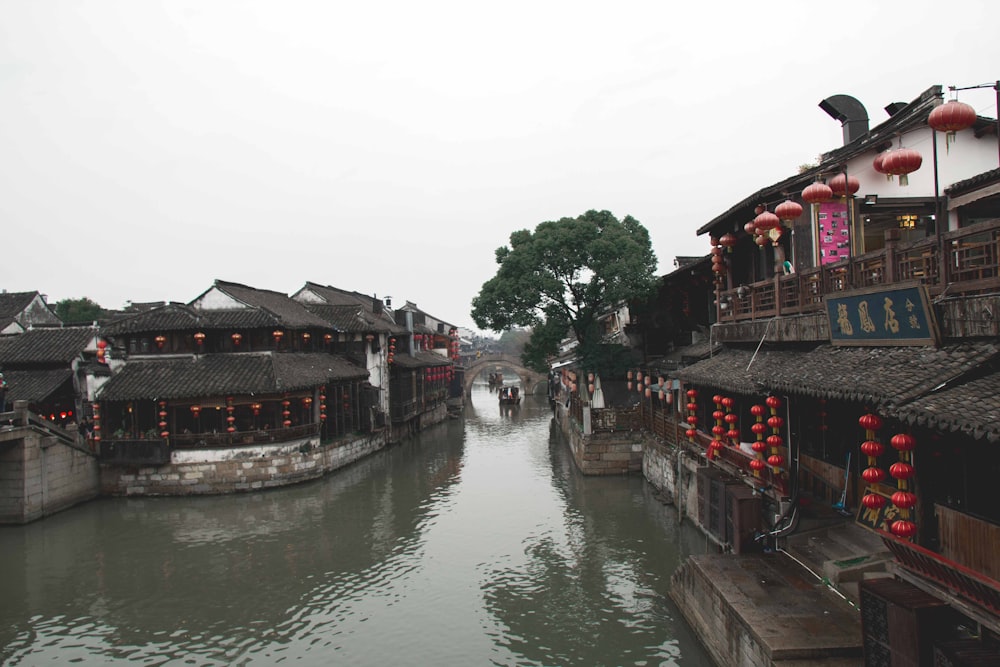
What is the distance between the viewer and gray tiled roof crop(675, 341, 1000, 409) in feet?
21.2

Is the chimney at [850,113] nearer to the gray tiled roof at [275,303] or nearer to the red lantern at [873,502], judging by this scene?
the red lantern at [873,502]

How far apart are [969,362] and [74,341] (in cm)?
3069

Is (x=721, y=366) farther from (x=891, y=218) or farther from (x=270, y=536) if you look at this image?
Answer: (x=270, y=536)

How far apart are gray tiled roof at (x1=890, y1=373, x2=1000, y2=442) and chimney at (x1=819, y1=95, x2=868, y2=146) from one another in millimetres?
12620

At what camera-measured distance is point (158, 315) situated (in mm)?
24578

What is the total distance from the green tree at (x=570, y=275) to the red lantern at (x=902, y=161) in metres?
18.5

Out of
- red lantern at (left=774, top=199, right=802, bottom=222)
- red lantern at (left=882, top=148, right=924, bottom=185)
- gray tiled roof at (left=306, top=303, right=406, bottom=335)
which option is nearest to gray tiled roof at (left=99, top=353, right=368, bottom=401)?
gray tiled roof at (left=306, top=303, right=406, bottom=335)

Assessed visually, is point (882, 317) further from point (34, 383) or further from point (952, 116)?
point (34, 383)

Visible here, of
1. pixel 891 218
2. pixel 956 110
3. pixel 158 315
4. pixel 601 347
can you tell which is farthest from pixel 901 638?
pixel 158 315

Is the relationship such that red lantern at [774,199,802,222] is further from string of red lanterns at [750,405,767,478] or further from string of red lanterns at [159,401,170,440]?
string of red lanterns at [159,401,170,440]

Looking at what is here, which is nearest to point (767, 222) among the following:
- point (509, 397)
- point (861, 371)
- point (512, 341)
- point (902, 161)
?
point (902, 161)

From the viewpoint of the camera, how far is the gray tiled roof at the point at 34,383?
24094 mm

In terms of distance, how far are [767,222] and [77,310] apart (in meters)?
57.4

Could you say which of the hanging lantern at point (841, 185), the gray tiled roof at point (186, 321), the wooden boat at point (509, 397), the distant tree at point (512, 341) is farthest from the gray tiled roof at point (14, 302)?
the distant tree at point (512, 341)
